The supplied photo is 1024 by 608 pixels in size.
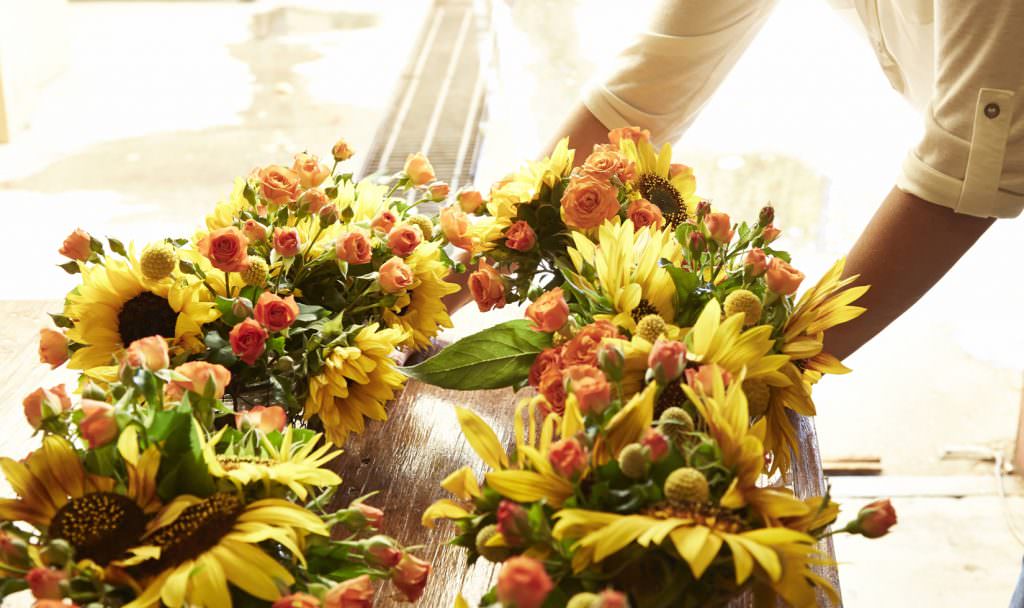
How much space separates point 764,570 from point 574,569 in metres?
0.09

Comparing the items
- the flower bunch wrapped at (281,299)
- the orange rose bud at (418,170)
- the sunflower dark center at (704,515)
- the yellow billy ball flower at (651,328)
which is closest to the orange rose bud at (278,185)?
the flower bunch wrapped at (281,299)

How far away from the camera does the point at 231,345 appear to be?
71cm

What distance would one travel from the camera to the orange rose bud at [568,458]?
1.68ft

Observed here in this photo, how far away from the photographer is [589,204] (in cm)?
77

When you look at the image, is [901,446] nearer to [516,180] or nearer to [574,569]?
[516,180]

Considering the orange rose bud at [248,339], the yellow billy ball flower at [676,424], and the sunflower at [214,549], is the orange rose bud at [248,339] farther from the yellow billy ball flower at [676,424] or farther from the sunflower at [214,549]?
the yellow billy ball flower at [676,424]

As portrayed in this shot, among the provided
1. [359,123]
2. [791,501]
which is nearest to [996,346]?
[359,123]

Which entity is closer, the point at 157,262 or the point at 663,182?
the point at 157,262

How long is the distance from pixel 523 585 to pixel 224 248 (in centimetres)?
38

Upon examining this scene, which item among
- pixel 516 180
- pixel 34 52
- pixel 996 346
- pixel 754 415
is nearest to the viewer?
pixel 754 415

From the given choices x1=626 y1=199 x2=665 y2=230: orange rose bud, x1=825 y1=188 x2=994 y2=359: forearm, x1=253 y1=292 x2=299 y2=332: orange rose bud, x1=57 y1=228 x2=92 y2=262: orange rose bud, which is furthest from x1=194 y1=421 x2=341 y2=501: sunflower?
x1=825 y1=188 x2=994 y2=359: forearm

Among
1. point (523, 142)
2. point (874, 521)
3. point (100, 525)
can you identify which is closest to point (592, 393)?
point (874, 521)

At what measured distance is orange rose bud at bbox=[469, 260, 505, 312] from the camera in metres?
0.81

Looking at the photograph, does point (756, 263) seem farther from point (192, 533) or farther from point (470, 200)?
point (192, 533)
